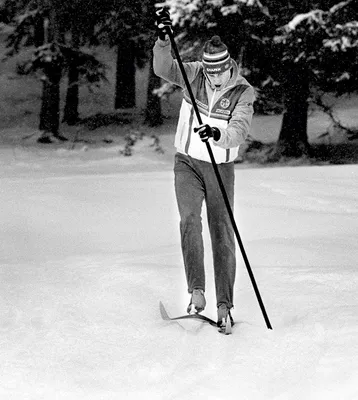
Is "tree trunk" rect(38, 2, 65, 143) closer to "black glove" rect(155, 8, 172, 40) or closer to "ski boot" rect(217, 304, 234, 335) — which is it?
"black glove" rect(155, 8, 172, 40)

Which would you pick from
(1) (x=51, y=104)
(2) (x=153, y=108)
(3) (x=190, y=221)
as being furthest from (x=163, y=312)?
(2) (x=153, y=108)

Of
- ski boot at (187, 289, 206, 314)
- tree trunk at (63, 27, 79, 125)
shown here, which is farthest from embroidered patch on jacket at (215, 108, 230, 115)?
tree trunk at (63, 27, 79, 125)

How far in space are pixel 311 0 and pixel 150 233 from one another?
10504 mm

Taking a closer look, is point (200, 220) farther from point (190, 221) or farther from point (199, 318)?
point (199, 318)

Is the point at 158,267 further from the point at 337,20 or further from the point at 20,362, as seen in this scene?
the point at 337,20

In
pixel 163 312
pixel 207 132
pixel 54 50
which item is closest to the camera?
pixel 207 132

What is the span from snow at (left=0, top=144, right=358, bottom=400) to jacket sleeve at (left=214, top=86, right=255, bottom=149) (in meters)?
1.27

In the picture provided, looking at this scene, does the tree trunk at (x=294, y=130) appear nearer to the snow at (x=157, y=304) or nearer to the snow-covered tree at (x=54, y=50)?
the snow-covered tree at (x=54, y=50)

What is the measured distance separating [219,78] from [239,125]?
1.27 ft

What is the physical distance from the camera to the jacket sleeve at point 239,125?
5.84 meters

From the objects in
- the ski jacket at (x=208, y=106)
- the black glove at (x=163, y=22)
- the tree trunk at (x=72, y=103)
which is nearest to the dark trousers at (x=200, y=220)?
the ski jacket at (x=208, y=106)

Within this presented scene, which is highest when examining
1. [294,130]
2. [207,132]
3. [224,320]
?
[207,132]

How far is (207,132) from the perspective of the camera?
5.72 meters

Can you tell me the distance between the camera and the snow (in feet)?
16.5
